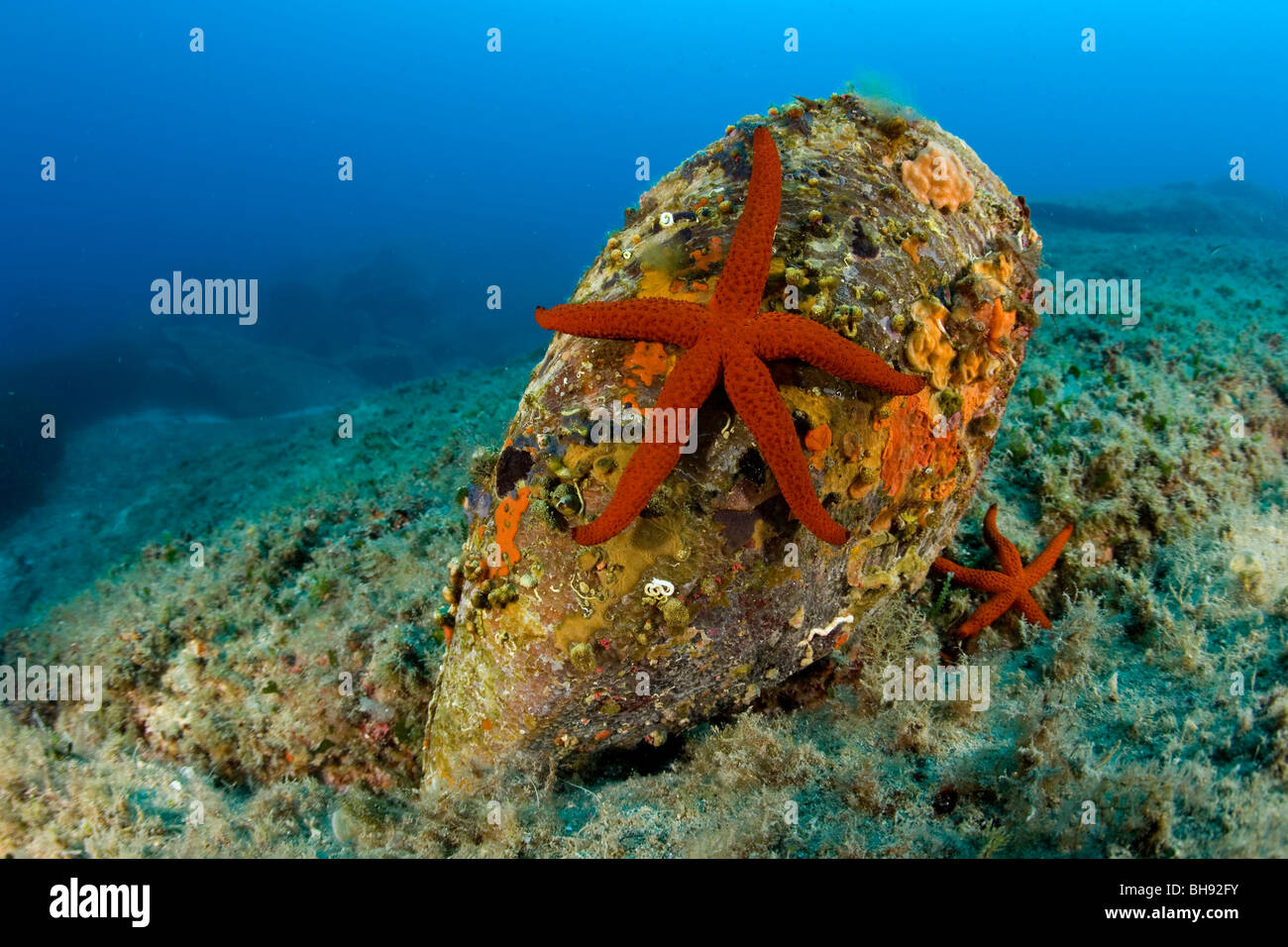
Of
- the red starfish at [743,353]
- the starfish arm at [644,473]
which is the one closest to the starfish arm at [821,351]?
the red starfish at [743,353]

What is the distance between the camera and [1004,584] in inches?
183

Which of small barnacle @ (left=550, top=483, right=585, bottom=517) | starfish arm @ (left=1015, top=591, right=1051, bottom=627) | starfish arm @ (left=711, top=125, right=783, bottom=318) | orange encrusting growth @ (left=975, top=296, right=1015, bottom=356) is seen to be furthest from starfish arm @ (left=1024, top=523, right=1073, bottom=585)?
small barnacle @ (left=550, top=483, right=585, bottom=517)

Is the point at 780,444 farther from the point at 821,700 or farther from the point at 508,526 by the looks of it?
the point at 821,700

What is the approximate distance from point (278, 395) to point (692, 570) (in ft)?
89.8

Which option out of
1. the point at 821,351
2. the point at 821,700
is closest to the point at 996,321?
the point at 821,351

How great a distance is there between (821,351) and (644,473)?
1133 mm

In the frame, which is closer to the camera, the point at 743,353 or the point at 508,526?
the point at 743,353

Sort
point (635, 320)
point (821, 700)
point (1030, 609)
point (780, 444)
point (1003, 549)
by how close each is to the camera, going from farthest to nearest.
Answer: point (1003, 549)
point (1030, 609)
point (821, 700)
point (635, 320)
point (780, 444)

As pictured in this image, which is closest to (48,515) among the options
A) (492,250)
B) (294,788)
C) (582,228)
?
(294,788)

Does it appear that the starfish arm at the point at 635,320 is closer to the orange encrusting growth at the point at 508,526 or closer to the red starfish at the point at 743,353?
the red starfish at the point at 743,353

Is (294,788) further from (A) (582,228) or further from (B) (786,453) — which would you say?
(A) (582,228)

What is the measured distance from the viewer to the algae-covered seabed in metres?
3.11

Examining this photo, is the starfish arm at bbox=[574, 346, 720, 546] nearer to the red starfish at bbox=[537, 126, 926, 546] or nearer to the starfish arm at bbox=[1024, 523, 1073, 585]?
the red starfish at bbox=[537, 126, 926, 546]
